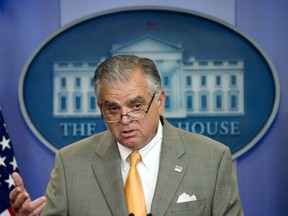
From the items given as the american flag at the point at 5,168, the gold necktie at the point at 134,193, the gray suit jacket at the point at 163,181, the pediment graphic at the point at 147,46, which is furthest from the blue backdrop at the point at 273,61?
the gold necktie at the point at 134,193

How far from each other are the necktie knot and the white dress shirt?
17 mm

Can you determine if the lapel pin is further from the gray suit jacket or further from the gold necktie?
the gold necktie

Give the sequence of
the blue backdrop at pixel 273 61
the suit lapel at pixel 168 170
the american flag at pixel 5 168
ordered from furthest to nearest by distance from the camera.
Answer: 1. the blue backdrop at pixel 273 61
2. the american flag at pixel 5 168
3. the suit lapel at pixel 168 170

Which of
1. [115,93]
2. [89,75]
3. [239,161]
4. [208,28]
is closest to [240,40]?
[208,28]

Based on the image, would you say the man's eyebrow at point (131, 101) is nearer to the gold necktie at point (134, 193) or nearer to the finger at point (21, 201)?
the gold necktie at point (134, 193)

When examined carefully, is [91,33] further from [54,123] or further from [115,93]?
[115,93]

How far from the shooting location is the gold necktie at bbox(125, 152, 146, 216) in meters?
2.02

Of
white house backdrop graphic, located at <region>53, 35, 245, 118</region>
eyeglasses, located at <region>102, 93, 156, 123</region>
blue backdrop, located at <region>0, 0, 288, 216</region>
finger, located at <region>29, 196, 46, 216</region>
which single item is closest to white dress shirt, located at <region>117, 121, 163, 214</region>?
eyeglasses, located at <region>102, 93, 156, 123</region>

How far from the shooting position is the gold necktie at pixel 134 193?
6.61 feet

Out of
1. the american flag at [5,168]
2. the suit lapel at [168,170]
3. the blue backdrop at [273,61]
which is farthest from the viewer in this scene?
the blue backdrop at [273,61]

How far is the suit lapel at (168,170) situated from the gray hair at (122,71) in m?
0.21

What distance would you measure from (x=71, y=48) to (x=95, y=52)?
0.51 ft

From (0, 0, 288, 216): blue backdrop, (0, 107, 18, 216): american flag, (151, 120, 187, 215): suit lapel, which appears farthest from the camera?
(0, 0, 288, 216): blue backdrop

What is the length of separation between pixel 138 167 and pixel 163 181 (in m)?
0.12
